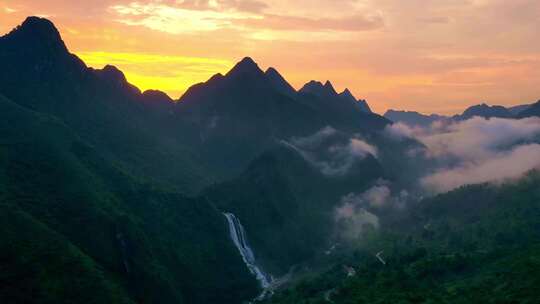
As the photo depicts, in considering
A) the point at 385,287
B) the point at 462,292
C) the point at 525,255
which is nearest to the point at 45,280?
the point at 385,287

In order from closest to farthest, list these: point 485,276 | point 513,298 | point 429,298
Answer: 1. point 513,298
2. point 429,298
3. point 485,276

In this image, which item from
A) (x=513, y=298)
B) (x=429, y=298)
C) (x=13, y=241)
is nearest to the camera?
(x=513, y=298)

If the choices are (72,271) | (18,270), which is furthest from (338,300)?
(18,270)

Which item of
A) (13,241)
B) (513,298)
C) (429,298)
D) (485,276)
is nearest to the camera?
(513,298)

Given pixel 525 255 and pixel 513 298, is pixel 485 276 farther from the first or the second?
pixel 513 298

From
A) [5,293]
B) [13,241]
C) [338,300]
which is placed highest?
[13,241]

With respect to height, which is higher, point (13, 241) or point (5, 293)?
point (13, 241)

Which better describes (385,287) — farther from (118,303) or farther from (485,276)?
(118,303)

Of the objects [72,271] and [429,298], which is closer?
[429,298]

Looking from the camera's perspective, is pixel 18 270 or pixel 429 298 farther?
pixel 18 270
